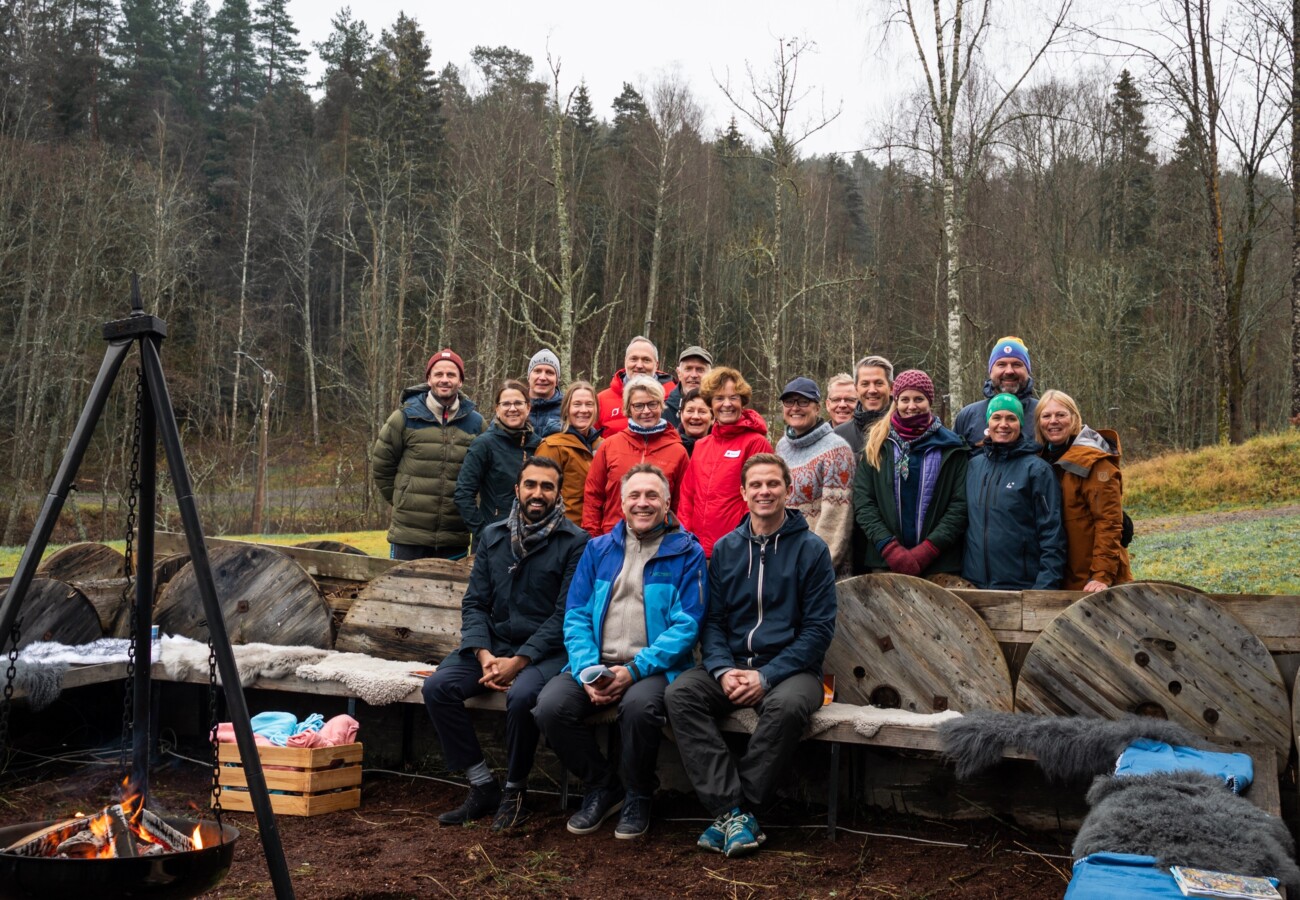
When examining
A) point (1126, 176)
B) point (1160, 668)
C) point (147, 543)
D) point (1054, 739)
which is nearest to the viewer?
point (147, 543)

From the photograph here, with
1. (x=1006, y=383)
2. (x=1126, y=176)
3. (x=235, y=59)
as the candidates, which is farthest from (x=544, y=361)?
(x=235, y=59)

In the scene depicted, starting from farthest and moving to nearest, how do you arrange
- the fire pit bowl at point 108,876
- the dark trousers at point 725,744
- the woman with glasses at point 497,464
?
the woman with glasses at point 497,464, the dark trousers at point 725,744, the fire pit bowl at point 108,876

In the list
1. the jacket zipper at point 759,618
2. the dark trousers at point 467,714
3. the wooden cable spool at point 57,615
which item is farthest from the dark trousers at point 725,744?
the wooden cable spool at point 57,615

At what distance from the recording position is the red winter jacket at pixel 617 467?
591cm

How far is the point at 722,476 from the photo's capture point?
5.68 metres

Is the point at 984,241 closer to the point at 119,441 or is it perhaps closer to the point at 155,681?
the point at 119,441

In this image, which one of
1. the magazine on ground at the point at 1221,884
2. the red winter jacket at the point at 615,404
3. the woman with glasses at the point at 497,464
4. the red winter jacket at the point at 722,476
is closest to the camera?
the magazine on ground at the point at 1221,884

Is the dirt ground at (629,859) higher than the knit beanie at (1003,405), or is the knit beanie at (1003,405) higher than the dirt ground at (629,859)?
the knit beanie at (1003,405)

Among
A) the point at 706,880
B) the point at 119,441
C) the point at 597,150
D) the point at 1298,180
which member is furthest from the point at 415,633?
the point at 597,150

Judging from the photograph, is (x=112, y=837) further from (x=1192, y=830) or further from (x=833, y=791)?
(x=1192, y=830)

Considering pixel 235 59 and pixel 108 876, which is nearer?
pixel 108 876

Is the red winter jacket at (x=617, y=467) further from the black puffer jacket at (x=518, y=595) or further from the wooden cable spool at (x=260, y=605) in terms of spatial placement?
the wooden cable spool at (x=260, y=605)

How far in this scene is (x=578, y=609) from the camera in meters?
5.09

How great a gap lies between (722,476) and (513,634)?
141 centimetres
